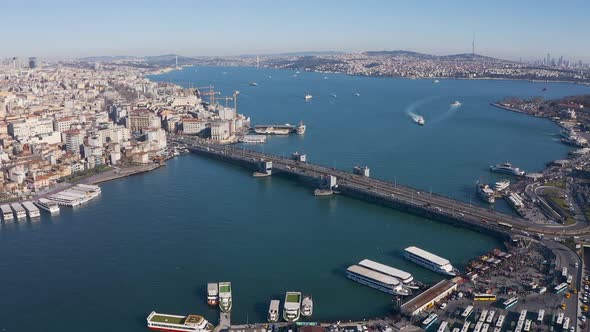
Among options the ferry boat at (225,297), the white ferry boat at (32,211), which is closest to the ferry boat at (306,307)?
the ferry boat at (225,297)

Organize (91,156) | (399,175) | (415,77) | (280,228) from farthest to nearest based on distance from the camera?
1. (415,77)
2. (91,156)
3. (399,175)
4. (280,228)

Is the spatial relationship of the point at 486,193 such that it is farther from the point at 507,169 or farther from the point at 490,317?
the point at 490,317

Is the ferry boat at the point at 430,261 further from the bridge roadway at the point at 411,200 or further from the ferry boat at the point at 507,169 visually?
the ferry boat at the point at 507,169

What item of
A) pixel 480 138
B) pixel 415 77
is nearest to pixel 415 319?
pixel 480 138

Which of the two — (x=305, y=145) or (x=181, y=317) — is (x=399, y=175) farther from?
(x=181, y=317)

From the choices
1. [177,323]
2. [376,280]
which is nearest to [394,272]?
[376,280]
